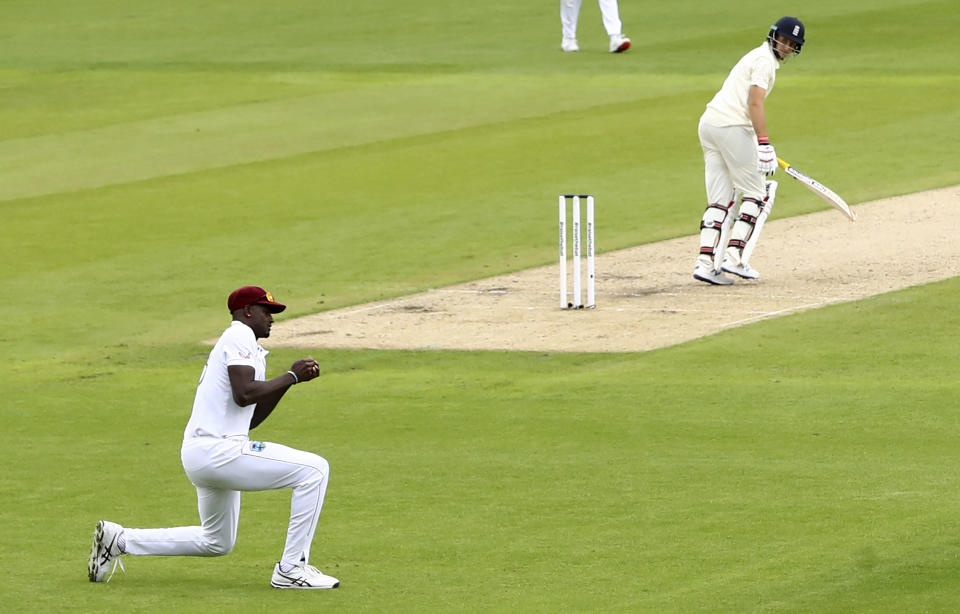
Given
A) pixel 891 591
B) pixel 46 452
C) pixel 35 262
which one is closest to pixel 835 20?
pixel 35 262

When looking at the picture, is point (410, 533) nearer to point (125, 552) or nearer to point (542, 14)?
point (125, 552)

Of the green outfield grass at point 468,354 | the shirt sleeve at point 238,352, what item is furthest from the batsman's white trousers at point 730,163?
the shirt sleeve at point 238,352

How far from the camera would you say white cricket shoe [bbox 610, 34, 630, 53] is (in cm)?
3197

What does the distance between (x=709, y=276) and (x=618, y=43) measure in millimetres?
15733

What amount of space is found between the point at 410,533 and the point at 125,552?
163 cm

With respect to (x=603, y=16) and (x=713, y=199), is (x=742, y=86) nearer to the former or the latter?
(x=713, y=199)

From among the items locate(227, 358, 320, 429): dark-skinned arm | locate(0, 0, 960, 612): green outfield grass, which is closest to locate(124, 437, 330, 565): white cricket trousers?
locate(227, 358, 320, 429): dark-skinned arm

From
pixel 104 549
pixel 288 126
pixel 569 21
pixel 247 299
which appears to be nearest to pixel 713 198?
pixel 247 299

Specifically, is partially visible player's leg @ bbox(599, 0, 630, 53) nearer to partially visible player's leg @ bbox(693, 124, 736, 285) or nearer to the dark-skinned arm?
partially visible player's leg @ bbox(693, 124, 736, 285)

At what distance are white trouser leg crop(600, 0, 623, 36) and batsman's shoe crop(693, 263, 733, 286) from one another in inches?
584

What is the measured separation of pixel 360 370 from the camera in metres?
14.5

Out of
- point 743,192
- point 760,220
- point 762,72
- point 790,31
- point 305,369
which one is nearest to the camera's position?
point 305,369

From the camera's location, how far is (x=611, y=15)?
31.4 meters


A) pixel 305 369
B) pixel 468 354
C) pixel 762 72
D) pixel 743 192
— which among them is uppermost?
pixel 762 72
